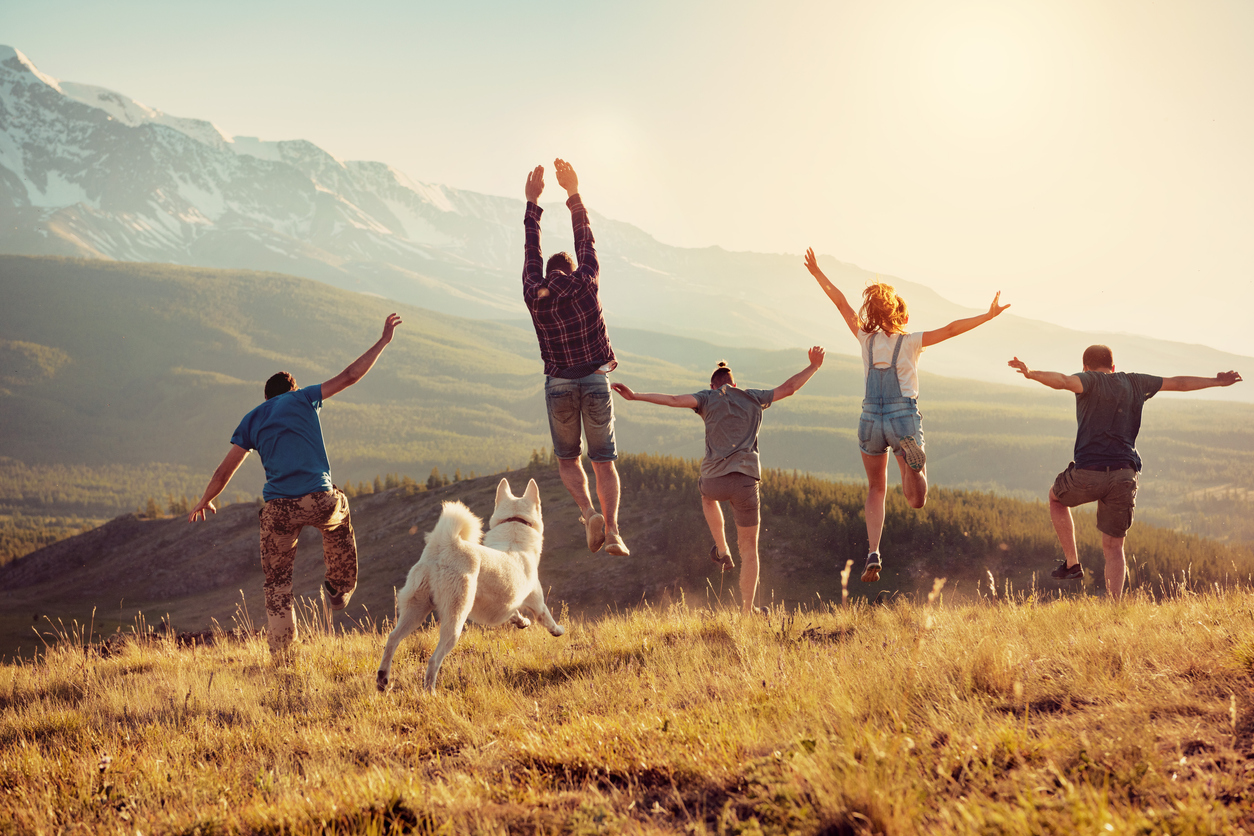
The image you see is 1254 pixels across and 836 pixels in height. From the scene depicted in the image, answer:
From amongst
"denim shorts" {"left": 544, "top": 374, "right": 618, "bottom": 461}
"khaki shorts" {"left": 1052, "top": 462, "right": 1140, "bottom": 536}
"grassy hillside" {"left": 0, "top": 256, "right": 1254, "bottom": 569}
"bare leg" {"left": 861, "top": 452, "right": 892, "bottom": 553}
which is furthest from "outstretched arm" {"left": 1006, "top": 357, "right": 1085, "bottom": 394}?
"grassy hillside" {"left": 0, "top": 256, "right": 1254, "bottom": 569}

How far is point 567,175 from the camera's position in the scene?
6.80 metres

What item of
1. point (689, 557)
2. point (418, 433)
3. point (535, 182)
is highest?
point (535, 182)

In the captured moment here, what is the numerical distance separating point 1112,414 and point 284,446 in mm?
7508

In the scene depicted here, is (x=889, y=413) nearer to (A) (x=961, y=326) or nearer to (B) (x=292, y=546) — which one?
(A) (x=961, y=326)

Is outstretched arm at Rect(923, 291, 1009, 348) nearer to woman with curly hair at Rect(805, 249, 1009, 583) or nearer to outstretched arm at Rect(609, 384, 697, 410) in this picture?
woman with curly hair at Rect(805, 249, 1009, 583)

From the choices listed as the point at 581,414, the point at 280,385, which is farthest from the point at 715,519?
the point at 280,385

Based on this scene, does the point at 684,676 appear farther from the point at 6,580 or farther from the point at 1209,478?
the point at 1209,478

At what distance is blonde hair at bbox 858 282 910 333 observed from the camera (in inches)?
245

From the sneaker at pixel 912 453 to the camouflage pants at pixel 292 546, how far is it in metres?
4.96

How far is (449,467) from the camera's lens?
124 m

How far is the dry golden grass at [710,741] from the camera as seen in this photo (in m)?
2.61

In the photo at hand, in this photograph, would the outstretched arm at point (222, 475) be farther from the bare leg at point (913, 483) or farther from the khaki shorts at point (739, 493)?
the bare leg at point (913, 483)

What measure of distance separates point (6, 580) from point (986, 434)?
126097mm

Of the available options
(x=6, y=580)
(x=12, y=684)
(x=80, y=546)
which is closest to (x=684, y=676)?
(x=12, y=684)
